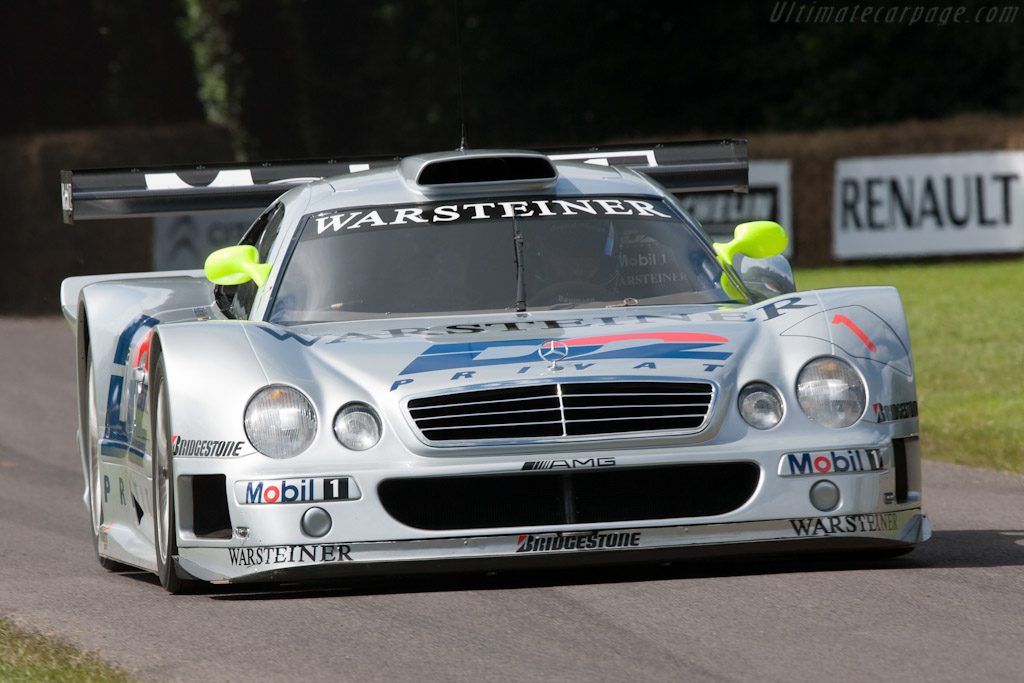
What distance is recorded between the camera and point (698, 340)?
→ 590 cm

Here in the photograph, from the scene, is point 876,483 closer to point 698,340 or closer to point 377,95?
point 698,340

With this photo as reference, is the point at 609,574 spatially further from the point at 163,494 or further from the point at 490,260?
the point at 163,494

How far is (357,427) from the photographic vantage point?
5.65 metres

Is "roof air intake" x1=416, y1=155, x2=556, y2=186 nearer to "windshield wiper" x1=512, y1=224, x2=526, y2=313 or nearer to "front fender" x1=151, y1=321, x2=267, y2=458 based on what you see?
"windshield wiper" x1=512, y1=224, x2=526, y2=313

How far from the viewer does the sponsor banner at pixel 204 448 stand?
18.5ft

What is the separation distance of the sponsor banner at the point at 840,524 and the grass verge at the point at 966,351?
4.04 metres

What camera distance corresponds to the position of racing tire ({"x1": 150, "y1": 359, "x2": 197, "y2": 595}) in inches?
232

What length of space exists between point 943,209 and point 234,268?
2148cm

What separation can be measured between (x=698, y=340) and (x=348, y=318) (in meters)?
1.25

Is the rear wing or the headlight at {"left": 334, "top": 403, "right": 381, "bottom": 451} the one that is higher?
the rear wing

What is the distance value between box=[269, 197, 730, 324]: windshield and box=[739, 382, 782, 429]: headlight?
91cm

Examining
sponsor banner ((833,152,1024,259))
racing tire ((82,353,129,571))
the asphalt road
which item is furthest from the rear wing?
sponsor banner ((833,152,1024,259))

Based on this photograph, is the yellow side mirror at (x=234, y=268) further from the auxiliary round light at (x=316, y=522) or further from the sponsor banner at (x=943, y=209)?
the sponsor banner at (x=943, y=209)

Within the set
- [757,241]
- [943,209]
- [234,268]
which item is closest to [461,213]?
[234,268]
